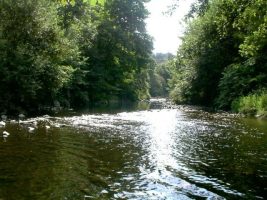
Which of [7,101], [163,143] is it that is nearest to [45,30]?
[7,101]

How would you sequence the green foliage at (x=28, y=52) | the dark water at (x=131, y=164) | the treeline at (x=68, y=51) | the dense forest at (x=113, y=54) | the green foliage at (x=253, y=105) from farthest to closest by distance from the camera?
the green foliage at (x=253, y=105) → the treeline at (x=68, y=51) → the green foliage at (x=28, y=52) → the dense forest at (x=113, y=54) → the dark water at (x=131, y=164)

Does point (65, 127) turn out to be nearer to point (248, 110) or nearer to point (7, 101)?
point (7, 101)

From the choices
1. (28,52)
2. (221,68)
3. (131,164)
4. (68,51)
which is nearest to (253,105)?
(221,68)

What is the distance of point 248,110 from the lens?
103 feet

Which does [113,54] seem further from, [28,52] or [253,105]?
[28,52]

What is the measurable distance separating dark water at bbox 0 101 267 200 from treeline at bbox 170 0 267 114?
1205 centimetres

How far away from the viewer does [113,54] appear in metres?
54.9

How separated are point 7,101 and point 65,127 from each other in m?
7.37

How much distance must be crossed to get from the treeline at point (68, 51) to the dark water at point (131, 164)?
14.6 ft

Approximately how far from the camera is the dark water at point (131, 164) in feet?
28.0

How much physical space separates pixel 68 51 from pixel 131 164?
2011 centimetres

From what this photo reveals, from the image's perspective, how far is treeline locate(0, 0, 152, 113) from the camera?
2567 cm

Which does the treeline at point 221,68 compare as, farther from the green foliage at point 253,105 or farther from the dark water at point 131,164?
the dark water at point 131,164

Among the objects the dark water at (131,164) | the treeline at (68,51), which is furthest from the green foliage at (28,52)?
the dark water at (131,164)
